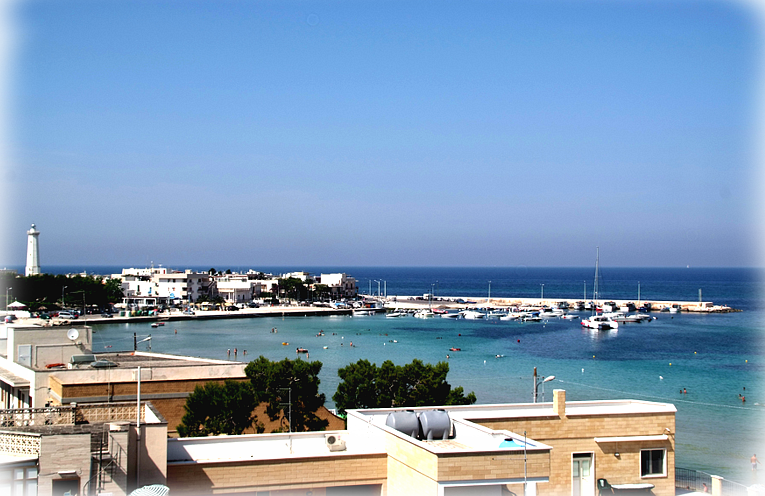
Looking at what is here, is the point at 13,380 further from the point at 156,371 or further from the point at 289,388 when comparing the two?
the point at 289,388

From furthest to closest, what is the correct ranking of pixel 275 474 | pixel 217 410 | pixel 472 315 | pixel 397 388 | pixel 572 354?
pixel 472 315 → pixel 572 354 → pixel 397 388 → pixel 217 410 → pixel 275 474

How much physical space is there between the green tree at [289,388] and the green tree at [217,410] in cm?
107

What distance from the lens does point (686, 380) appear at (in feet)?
177

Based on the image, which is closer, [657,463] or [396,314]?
[657,463]

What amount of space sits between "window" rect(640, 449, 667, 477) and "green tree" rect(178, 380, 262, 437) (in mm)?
11993

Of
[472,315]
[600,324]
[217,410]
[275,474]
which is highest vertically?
[275,474]

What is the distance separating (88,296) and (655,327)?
7890 cm

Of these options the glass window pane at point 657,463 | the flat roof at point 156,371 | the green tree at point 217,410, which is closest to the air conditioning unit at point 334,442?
the glass window pane at point 657,463

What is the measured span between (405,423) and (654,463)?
5562 mm

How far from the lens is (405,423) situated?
1327cm

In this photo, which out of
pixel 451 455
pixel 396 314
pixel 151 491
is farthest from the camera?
pixel 396 314

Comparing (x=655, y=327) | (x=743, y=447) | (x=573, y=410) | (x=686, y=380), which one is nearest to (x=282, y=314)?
(x=655, y=327)

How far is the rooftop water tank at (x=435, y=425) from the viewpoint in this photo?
518 inches

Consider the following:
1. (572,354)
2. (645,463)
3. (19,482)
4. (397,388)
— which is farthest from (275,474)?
(572,354)
